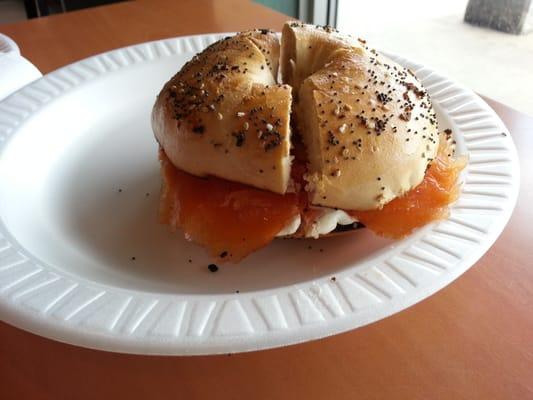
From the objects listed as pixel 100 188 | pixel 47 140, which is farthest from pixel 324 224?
pixel 47 140

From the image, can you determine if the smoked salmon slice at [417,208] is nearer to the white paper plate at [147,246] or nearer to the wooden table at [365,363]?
the white paper plate at [147,246]

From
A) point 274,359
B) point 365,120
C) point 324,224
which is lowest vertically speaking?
point 274,359

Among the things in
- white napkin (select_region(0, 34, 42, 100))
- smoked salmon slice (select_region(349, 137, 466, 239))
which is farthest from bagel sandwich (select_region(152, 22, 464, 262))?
white napkin (select_region(0, 34, 42, 100))

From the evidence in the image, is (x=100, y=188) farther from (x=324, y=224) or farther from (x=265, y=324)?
(x=265, y=324)

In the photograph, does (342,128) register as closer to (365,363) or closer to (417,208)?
(417,208)

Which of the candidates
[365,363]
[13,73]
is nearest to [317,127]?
[365,363]

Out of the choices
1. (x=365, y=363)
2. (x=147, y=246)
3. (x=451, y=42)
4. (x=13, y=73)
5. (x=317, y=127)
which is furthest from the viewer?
(x=451, y=42)

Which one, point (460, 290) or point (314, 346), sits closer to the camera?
point (314, 346)
